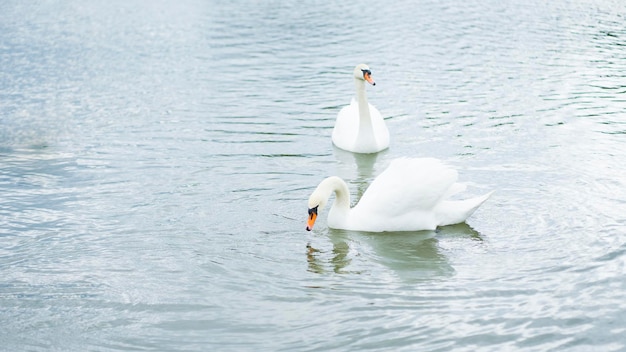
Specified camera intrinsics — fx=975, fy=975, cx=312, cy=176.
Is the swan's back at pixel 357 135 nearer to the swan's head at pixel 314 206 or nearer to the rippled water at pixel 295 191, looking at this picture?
the rippled water at pixel 295 191

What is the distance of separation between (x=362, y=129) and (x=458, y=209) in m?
4.10

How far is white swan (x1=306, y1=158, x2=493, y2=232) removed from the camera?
34.6 ft

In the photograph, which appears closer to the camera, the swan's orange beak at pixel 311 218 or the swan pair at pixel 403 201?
the swan's orange beak at pixel 311 218

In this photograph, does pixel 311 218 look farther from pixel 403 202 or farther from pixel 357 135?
pixel 357 135

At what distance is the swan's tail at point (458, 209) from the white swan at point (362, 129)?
150 inches

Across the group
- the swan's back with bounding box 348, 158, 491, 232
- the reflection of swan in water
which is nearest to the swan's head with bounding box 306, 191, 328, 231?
the reflection of swan in water

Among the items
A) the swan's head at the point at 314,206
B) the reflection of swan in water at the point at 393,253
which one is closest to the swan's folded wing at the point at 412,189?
the reflection of swan in water at the point at 393,253

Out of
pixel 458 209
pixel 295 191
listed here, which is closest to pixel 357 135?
pixel 295 191

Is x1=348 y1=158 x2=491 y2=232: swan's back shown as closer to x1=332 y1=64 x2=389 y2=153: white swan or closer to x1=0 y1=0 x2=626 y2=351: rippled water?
x1=0 y1=0 x2=626 y2=351: rippled water

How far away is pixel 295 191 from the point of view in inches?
483

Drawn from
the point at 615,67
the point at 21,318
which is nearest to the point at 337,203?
the point at 21,318

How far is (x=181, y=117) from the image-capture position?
16797mm

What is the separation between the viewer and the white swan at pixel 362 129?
14.5m

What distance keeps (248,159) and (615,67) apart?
9356 millimetres
